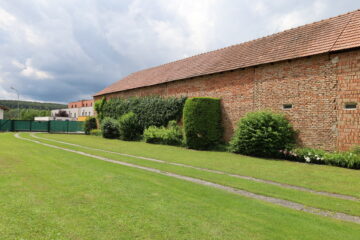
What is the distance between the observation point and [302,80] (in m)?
13.1

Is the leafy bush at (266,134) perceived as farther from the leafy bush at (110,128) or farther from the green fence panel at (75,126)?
the green fence panel at (75,126)

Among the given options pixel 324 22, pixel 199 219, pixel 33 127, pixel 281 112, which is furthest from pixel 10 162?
pixel 33 127

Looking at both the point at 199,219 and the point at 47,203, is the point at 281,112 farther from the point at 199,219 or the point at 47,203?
the point at 47,203

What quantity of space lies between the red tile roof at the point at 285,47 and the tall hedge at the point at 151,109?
216 cm

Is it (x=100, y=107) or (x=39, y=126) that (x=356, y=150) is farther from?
(x=39, y=126)

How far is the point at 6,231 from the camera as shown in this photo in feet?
11.1

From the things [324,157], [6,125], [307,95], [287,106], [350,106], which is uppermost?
[307,95]

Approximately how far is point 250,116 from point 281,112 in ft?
6.06


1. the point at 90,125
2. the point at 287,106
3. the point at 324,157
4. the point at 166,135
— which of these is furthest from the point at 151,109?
→ the point at 324,157

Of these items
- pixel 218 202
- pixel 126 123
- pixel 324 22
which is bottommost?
pixel 218 202

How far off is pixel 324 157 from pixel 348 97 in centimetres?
313

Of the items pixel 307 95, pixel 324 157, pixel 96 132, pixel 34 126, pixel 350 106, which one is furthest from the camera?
pixel 34 126

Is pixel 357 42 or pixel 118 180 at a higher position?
pixel 357 42

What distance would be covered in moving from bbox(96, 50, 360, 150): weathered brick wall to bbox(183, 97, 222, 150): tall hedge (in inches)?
38.7
